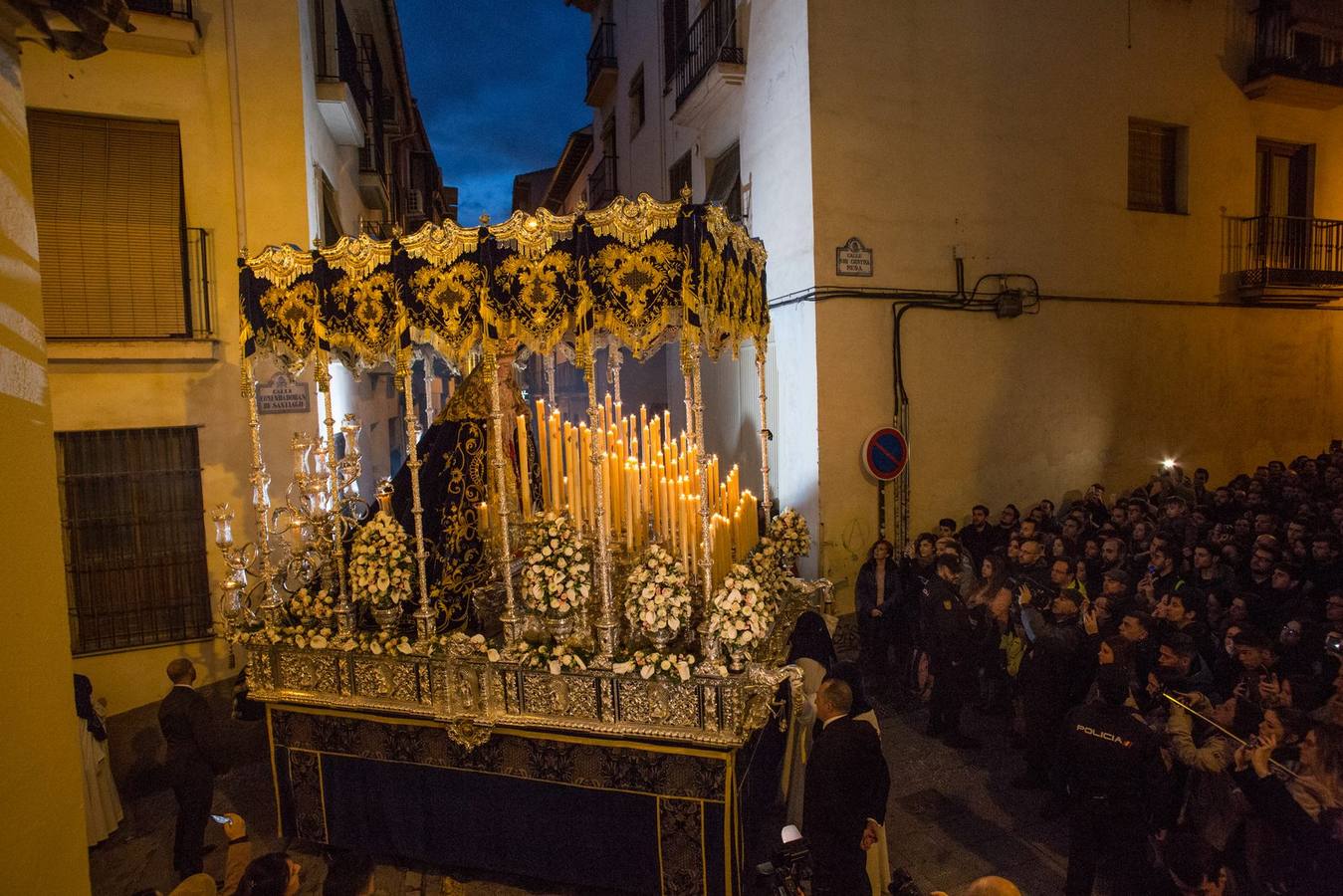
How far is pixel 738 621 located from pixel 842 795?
1.03 m

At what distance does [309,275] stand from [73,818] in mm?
3882

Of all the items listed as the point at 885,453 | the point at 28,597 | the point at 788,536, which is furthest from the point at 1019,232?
the point at 28,597

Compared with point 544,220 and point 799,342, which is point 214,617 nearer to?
point 544,220

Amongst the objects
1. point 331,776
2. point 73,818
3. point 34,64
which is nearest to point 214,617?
point 331,776

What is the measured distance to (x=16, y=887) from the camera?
1.71m

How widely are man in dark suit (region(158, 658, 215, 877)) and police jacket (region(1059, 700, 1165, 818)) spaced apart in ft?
16.6

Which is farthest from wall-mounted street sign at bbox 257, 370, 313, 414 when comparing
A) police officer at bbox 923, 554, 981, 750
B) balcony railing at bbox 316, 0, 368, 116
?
police officer at bbox 923, 554, 981, 750

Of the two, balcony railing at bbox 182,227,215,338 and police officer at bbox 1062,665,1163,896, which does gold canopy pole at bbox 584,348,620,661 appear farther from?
balcony railing at bbox 182,227,215,338

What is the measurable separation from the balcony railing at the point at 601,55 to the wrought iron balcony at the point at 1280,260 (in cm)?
1244

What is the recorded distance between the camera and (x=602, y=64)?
661 inches

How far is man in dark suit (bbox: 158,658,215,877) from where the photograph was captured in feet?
14.7

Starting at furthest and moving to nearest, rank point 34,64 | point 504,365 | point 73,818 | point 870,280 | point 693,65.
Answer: point 693,65 → point 870,280 → point 34,64 → point 504,365 → point 73,818

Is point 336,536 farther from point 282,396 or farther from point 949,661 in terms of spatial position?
point 949,661

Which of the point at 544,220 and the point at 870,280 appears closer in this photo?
the point at 544,220
